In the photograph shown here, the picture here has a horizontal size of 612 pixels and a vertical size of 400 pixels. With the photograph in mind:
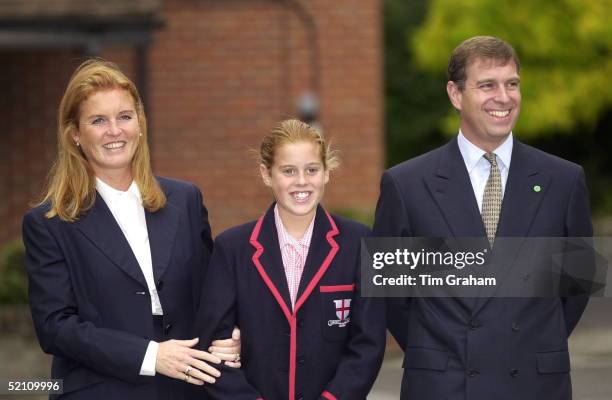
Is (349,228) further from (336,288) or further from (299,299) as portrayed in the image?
(299,299)

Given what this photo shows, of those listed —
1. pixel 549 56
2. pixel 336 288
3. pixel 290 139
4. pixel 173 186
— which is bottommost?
pixel 336 288

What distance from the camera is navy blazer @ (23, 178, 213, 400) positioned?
4895mm

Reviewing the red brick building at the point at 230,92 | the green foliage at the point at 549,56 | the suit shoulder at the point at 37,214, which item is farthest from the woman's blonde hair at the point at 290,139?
the green foliage at the point at 549,56

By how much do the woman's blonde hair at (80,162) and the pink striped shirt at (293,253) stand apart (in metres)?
0.50

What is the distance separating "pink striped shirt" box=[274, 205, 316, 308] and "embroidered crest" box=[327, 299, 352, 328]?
0.17 meters

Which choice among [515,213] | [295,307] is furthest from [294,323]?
[515,213]

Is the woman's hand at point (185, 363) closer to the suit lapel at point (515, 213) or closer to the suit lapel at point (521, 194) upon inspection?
the suit lapel at point (515, 213)

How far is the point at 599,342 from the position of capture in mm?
14547

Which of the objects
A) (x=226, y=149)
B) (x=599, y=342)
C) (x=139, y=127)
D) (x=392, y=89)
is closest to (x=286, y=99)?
(x=226, y=149)

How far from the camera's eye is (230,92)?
15.3 metres

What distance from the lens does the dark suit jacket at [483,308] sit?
4883 mm

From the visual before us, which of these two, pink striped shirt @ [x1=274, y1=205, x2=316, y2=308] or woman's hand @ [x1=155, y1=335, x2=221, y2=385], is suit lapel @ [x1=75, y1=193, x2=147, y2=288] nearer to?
woman's hand @ [x1=155, y1=335, x2=221, y2=385]

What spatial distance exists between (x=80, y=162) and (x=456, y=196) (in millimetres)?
1482

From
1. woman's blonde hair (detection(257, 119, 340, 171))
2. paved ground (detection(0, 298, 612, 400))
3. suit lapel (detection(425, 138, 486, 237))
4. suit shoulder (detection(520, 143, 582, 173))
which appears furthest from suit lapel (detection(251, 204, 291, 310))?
paved ground (detection(0, 298, 612, 400))
